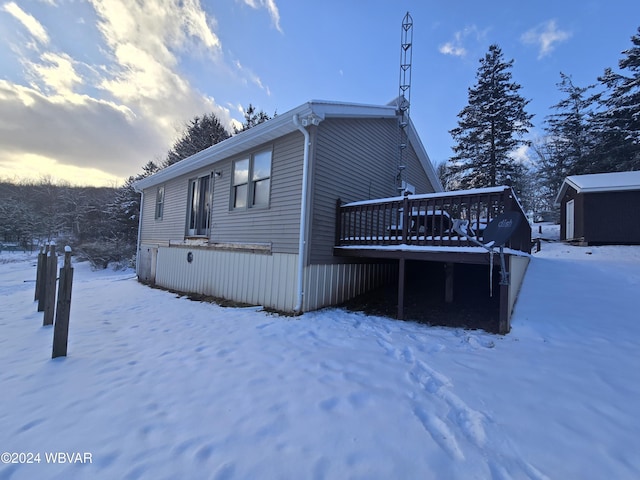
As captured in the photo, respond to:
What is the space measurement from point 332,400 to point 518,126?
71.6 feet

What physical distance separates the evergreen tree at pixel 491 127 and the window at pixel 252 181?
16.7 m

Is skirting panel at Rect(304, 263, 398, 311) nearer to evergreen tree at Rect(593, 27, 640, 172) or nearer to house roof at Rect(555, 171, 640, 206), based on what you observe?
house roof at Rect(555, 171, 640, 206)

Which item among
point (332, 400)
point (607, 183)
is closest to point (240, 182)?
point (332, 400)

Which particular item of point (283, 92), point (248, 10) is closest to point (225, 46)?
point (248, 10)

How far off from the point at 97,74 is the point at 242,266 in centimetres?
917

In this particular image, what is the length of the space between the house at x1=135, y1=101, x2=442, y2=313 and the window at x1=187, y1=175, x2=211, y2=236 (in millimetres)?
34

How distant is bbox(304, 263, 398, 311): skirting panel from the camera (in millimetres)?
6004

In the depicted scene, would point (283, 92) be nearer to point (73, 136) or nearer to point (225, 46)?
point (225, 46)

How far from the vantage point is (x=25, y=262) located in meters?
23.5

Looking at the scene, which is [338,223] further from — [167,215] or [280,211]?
[167,215]

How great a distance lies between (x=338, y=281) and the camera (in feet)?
21.9

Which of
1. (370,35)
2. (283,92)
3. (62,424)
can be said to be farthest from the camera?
(283,92)

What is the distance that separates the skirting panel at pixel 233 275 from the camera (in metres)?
6.22

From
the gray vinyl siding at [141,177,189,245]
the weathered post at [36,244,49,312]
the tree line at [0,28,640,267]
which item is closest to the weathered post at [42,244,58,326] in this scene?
the weathered post at [36,244,49,312]
